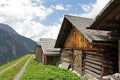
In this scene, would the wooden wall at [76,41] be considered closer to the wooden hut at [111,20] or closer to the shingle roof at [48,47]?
the wooden hut at [111,20]

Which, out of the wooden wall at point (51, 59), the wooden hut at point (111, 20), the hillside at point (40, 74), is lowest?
the hillside at point (40, 74)

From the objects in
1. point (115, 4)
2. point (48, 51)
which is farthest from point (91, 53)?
point (48, 51)

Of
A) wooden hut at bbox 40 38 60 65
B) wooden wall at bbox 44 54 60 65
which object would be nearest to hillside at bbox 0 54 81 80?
wooden hut at bbox 40 38 60 65

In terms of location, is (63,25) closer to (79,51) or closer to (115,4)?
(79,51)

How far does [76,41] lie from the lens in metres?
20.8

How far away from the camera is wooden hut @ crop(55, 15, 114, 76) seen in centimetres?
1468

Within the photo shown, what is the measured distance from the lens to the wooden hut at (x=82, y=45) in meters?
14.7

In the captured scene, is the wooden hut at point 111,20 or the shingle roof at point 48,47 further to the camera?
the shingle roof at point 48,47

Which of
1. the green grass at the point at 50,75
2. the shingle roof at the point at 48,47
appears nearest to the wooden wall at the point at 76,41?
the green grass at the point at 50,75

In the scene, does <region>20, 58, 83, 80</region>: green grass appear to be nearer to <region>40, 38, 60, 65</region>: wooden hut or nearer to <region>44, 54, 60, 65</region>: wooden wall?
<region>40, 38, 60, 65</region>: wooden hut

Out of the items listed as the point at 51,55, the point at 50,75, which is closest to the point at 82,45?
the point at 50,75

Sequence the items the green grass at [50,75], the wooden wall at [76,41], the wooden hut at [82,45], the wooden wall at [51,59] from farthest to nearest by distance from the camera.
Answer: the wooden wall at [51,59] → the wooden wall at [76,41] → the green grass at [50,75] → the wooden hut at [82,45]

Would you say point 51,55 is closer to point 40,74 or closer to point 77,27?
point 40,74

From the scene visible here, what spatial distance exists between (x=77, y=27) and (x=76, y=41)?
2.84 meters
